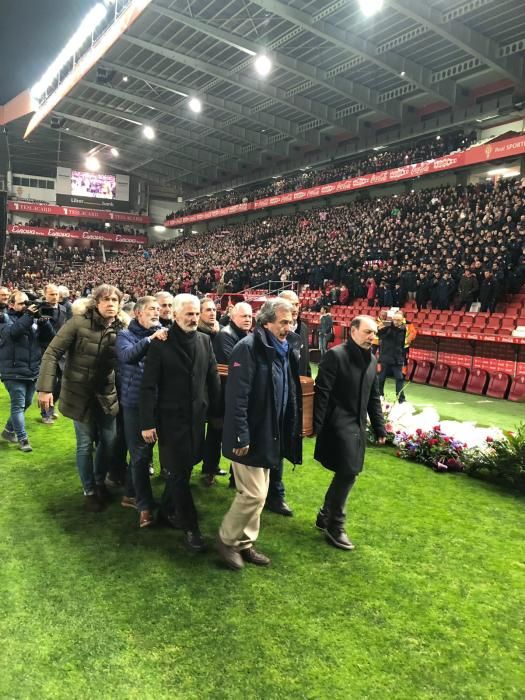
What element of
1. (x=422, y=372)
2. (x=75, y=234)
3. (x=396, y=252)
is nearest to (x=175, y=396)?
(x=422, y=372)

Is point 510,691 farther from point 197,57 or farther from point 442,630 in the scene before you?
point 197,57

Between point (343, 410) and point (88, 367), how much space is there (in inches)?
75.0

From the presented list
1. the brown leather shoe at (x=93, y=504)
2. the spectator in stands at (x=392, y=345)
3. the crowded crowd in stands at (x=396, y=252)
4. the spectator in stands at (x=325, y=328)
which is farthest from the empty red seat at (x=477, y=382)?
the brown leather shoe at (x=93, y=504)

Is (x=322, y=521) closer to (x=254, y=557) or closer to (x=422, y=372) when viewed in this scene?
(x=254, y=557)

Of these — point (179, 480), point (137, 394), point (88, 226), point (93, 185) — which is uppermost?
point (93, 185)

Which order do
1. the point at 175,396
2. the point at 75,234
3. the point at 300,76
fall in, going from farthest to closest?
the point at 75,234, the point at 300,76, the point at 175,396

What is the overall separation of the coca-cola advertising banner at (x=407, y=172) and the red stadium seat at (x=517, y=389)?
37.7 feet

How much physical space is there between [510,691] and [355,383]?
5.90 ft

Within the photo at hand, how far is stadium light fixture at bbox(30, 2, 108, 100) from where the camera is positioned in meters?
22.5

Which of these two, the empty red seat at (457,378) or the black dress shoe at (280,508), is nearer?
the black dress shoe at (280,508)

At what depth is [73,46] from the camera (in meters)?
25.7

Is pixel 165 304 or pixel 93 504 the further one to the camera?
pixel 165 304

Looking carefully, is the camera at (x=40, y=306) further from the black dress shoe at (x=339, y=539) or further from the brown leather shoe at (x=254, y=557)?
the black dress shoe at (x=339, y=539)

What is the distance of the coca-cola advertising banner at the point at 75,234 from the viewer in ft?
138
